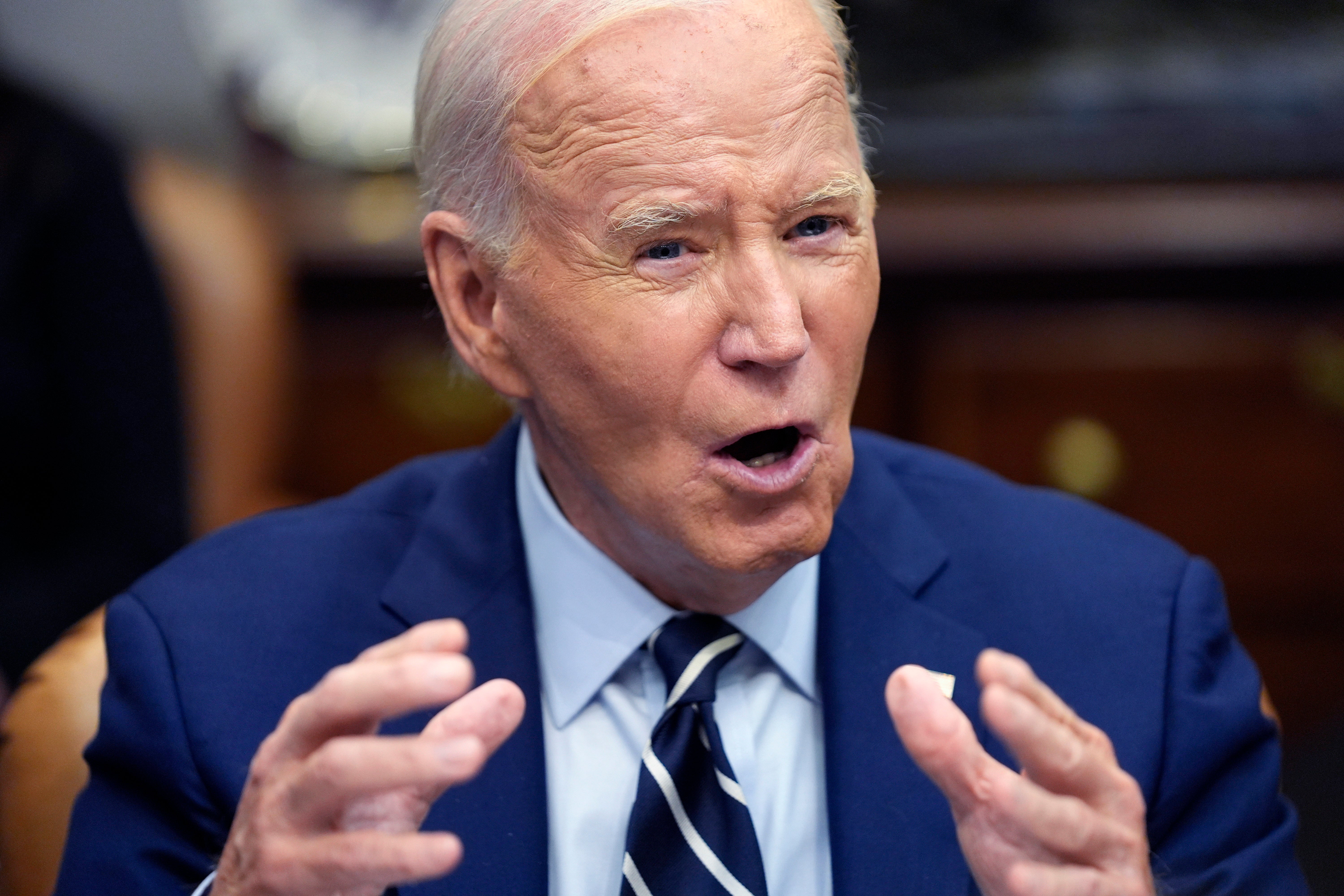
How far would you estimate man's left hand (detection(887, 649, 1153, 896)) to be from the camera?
39.8 inches

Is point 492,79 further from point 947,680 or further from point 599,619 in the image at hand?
point 947,680

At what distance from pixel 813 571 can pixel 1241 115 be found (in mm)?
2150

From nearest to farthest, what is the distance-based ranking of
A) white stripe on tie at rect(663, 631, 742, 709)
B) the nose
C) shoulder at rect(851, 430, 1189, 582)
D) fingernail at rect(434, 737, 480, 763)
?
fingernail at rect(434, 737, 480, 763) < the nose < white stripe on tie at rect(663, 631, 742, 709) < shoulder at rect(851, 430, 1189, 582)

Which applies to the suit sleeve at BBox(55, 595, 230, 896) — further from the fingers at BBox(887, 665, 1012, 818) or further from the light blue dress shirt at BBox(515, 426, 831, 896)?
the fingers at BBox(887, 665, 1012, 818)

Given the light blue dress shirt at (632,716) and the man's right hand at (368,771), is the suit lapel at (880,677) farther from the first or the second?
the man's right hand at (368,771)

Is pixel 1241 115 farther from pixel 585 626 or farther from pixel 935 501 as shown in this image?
pixel 585 626

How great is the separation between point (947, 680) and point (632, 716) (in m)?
0.33

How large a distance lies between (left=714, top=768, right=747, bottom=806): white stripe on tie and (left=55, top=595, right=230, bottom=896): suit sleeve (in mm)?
508

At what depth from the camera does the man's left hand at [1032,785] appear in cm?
101

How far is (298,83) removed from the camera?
3475mm

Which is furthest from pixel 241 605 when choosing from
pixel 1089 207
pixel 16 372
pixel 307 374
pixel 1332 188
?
pixel 1332 188

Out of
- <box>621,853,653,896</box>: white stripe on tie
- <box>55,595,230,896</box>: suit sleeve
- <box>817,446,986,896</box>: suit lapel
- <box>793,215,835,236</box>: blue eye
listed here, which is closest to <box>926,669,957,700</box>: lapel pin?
<box>817,446,986,896</box>: suit lapel

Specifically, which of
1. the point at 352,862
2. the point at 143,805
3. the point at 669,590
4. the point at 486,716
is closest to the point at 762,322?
the point at 669,590

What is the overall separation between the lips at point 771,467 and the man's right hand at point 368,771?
0.34 metres
